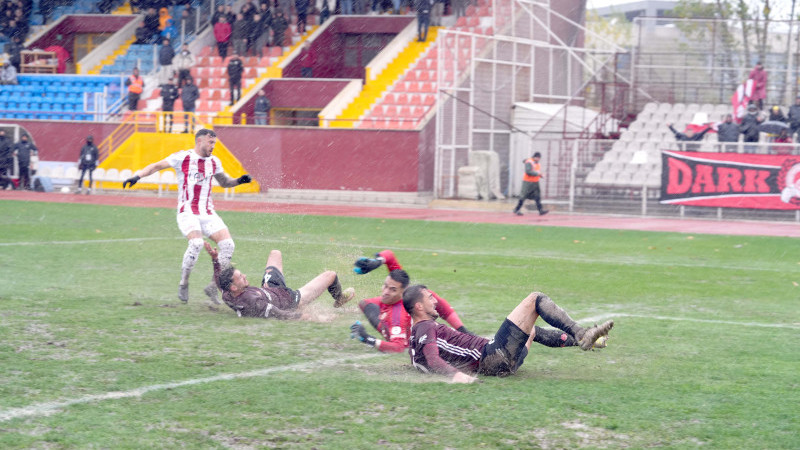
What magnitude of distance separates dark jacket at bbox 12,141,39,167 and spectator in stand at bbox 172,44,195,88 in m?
5.76

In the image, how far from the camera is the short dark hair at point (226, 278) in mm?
9781

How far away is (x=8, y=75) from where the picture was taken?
127ft

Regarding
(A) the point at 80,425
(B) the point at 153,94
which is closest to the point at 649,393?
(A) the point at 80,425

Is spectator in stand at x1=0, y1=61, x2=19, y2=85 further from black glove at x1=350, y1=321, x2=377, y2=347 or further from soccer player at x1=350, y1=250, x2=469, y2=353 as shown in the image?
black glove at x1=350, y1=321, x2=377, y2=347

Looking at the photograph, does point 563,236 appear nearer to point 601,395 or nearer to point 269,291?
point 269,291

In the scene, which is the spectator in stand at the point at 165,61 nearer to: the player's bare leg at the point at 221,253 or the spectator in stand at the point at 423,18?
the spectator in stand at the point at 423,18

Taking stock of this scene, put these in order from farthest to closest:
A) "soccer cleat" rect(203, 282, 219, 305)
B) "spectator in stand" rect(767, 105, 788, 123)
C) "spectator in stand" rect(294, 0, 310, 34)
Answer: "spectator in stand" rect(294, 0, 310, 34) → "spectator in stand" rect(767, 105, 788, 123) → "soccer cleat" rect(203, 282, 219, 305)

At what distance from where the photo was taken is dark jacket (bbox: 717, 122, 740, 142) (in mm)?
28150

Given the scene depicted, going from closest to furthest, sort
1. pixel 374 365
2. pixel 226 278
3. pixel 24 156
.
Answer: pixel 374 365 → pixel 226 278 → pixel 24 156

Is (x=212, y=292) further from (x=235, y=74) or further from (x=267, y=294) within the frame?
(x=235, y=74)

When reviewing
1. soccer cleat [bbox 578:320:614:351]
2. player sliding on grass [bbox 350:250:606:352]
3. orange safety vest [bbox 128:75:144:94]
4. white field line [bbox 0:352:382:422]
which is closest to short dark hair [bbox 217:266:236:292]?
player sliding on grass [bbox 350:250:606:352]

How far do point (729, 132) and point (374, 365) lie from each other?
2257cm

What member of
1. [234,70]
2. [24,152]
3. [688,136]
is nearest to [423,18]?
[234,70]

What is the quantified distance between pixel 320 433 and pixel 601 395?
2.09 metres
